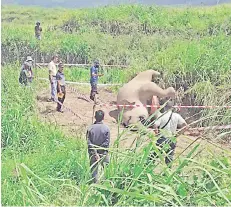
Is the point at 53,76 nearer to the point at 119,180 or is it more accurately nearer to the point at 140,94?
the point at 140,94

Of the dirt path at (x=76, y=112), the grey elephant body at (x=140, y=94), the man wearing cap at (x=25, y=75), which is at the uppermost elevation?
the man wearing cap at (x=25, y=75)

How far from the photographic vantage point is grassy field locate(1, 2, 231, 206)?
3012mm

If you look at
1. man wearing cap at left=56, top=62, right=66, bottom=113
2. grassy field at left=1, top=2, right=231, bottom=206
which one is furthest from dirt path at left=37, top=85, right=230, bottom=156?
grassy field at left=1, top=2, right=231, bottom=206

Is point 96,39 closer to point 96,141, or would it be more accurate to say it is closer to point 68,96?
point 68,96

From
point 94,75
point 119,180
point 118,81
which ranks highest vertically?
point 119,180

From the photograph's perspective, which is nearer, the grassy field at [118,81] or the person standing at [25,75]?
the grassy field at [118,81]

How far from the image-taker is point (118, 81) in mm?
14172

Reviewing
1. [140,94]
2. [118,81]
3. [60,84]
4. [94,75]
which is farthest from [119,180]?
[118,81]

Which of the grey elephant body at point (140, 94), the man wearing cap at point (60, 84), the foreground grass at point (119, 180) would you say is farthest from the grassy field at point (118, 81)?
the man wearing cap at point (60, 84)

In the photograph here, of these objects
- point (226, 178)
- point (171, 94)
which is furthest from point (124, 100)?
point (226, 178)

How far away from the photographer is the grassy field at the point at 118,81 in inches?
119

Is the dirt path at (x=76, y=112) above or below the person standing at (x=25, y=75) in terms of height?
below

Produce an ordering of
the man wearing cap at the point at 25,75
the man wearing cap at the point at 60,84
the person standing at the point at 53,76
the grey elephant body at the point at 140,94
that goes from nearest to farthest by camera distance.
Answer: the grey elephant body at the point at 140,94 < the man wearing cap at the point at 60,84 < the man wearing cap at the point at 25,75 < the person standing at the point at 53,76

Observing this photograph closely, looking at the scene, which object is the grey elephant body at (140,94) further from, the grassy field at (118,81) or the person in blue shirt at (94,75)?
the person in blue shirt at (94,75)
